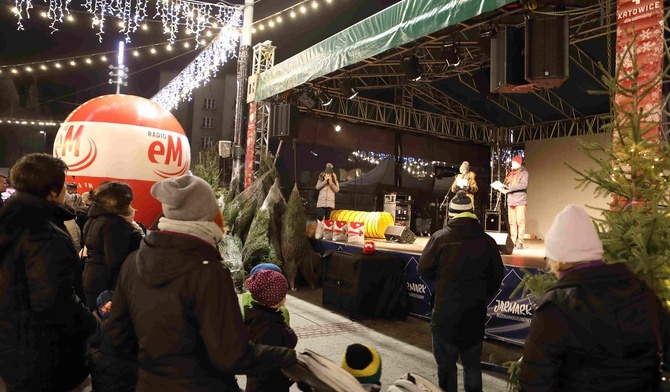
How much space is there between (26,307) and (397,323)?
18.0 ft

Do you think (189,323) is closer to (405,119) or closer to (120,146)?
(120,146)

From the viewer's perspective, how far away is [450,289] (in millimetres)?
3617

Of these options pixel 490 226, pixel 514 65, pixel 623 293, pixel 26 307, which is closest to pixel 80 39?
pixel 490 226

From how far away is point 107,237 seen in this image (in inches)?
132

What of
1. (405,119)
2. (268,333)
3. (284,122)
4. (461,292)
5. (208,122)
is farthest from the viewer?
(208,122)

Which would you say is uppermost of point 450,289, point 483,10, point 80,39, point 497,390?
point 80,39

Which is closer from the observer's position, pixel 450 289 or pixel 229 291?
pixel 229 291

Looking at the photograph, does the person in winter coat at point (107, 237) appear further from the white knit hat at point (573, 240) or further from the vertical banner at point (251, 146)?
the vertical banner at point (251, 146)

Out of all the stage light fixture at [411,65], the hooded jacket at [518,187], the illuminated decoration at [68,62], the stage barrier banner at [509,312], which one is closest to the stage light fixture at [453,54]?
the stage light fixture at [411,65]

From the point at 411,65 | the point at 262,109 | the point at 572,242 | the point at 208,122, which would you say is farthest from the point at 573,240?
the point at 208,122

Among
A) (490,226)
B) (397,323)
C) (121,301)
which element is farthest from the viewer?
(490,226)

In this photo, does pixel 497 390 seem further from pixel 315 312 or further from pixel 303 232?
pixel 303 232

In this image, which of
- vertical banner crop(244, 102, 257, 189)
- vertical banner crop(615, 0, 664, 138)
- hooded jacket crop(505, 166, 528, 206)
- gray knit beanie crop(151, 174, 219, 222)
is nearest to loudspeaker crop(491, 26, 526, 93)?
vertical banner crop(615, 0, 664, 138)

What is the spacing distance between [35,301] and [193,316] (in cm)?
99
